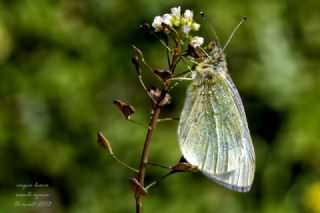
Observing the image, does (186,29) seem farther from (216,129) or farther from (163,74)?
(216,129)

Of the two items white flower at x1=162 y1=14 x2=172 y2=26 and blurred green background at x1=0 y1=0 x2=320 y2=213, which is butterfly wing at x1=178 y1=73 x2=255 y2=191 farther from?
blurred green background at x1=0 y1=0 x2=320 y2=213

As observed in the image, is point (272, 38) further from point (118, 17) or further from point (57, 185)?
point (57, 185)

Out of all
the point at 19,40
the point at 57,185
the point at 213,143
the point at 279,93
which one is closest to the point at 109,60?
the point at 19,40

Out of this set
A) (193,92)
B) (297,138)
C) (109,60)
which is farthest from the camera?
(109,60)

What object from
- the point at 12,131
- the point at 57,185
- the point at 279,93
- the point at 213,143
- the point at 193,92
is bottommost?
the point at 57,185

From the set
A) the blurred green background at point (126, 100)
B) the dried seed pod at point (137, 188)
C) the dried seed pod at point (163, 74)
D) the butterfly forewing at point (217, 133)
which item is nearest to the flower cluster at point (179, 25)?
the dried seed pod at point (163, 74)

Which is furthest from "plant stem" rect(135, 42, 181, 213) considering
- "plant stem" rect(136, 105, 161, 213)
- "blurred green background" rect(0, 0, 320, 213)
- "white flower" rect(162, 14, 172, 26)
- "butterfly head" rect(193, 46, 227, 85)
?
"blurred green background" rect(0, 0, 320, 213)
